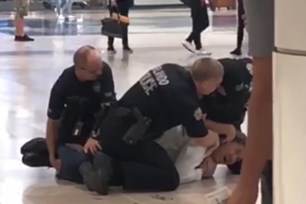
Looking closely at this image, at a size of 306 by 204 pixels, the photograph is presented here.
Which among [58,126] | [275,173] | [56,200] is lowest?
[56,200]

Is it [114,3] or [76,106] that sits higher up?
[114,3]

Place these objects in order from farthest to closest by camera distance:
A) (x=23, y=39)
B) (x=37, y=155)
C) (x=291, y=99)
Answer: (x=23, y=39), (x=37, y=155), (x=291, y=99)

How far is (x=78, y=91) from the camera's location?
15.8 feet

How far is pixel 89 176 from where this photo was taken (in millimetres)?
4520

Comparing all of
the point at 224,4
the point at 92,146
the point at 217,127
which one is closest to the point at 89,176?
the point at 92,146

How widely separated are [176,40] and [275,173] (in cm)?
1359

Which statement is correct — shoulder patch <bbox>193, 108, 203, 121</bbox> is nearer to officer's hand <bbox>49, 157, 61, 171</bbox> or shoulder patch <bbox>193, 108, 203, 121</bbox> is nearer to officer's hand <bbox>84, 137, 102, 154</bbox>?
officer's hand <bbox>84, 137, 102, 154</bbox>

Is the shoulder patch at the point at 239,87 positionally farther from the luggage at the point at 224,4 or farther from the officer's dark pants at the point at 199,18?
the luggage at the point at 224,4

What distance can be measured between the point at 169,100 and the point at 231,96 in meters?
0.50

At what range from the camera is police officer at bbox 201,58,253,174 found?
15.2ft

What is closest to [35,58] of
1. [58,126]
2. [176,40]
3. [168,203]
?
[176,40]

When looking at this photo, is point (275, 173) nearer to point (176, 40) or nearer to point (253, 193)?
point (253, 193)

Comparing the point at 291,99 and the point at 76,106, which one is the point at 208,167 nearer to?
the point at 76,106

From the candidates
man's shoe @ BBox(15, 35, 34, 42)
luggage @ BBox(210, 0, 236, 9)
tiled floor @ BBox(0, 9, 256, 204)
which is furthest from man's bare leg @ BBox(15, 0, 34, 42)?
luggage @ BBox(210, 0, 236, 9)
